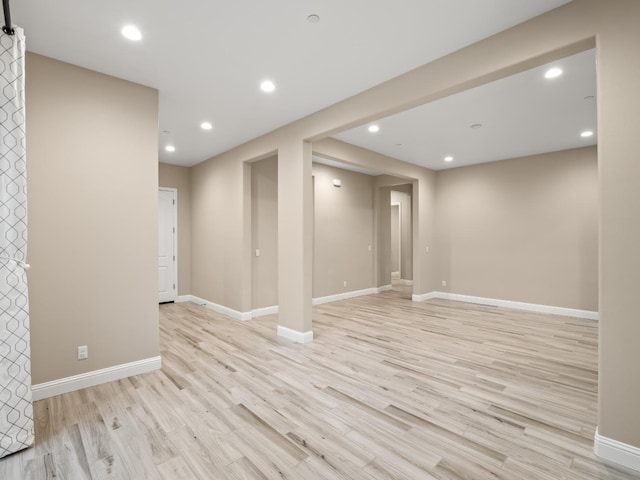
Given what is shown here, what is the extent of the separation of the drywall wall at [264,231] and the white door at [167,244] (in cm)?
Result: 220

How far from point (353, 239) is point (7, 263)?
598 cm

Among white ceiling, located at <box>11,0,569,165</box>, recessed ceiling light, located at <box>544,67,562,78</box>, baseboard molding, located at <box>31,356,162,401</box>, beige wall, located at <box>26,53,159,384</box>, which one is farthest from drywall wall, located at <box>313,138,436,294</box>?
baseboard molding, located at <box>31,356,162,401</box>

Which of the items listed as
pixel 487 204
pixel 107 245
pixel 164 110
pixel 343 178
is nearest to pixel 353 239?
pixel 343 178

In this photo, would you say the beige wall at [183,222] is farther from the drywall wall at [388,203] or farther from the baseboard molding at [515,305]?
the baseboard molding at [515,305]

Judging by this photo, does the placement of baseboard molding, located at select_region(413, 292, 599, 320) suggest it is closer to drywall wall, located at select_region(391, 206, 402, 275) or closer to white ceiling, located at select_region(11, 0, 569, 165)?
drywall wall, located at select_region(391, 206, 402, 275)

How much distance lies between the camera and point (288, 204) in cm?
428

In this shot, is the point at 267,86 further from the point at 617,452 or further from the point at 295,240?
the point at 617,452

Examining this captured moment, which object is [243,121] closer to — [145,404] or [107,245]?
[107,245]

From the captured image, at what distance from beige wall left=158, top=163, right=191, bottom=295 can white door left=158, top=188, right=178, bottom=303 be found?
12cm

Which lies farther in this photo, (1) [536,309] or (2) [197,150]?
(1) [536,309]

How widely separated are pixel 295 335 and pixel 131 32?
3.54m

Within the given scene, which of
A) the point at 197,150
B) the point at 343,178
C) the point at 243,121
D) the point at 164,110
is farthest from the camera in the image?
the point at 343,178

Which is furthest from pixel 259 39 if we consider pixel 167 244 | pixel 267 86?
pixel 167 244

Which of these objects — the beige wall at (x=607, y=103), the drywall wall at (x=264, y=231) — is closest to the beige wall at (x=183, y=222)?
the drywall wall at (x=264, y=231)
